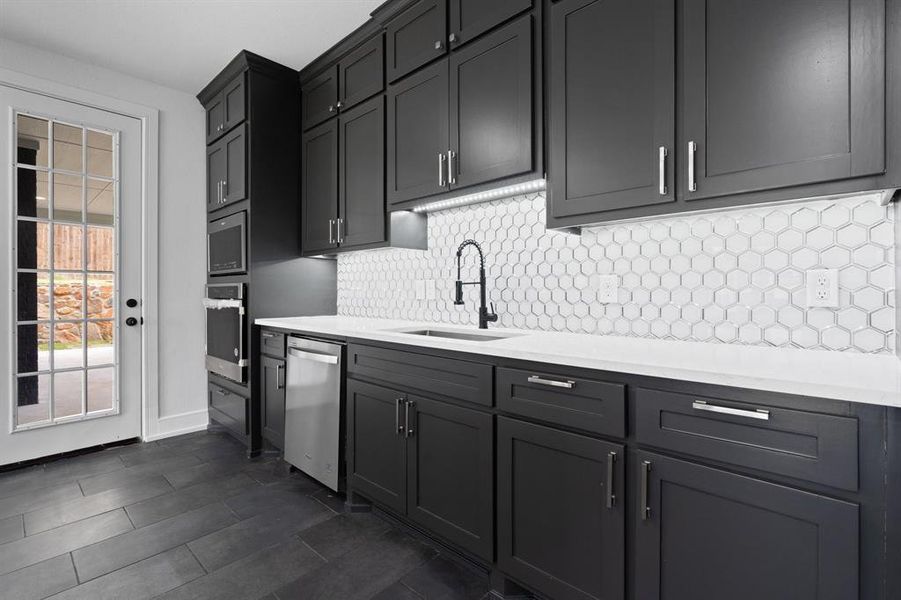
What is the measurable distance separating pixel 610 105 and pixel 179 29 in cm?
279

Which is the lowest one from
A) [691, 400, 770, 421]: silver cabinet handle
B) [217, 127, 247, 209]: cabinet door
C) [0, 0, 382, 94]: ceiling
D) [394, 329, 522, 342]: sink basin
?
[691, 400, 770, 421]: silver cabinet handle

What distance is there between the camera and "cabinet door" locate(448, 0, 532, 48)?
6.22 ft

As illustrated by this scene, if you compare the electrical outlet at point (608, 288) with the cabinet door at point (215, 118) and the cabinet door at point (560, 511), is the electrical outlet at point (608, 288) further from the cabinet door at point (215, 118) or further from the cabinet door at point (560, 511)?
the cabinet door at point (215, 118)

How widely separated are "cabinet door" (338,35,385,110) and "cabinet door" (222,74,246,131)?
0.82 metres

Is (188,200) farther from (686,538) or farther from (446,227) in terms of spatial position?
(686,538)

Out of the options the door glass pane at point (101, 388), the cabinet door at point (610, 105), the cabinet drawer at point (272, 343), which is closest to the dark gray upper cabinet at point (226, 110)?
the cabinet drawer at point (272, 343)

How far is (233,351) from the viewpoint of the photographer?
3.19 m

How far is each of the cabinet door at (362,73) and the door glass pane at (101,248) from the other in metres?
2.09

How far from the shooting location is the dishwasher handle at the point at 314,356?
2356 millimetres

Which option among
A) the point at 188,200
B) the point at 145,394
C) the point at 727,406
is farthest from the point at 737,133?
the point at 145,394

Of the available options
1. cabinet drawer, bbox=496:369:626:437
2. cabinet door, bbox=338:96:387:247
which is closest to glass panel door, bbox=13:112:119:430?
cabinet door, bbox=338:96:387:247

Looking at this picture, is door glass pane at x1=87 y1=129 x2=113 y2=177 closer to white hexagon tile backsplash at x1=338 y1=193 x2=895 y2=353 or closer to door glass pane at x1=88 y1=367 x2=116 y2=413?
door glass pane at x1=88 y1=367 x2=116 y2=413

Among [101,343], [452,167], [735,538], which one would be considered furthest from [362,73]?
[735,538]

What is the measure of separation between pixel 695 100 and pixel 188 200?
12.3 feet
